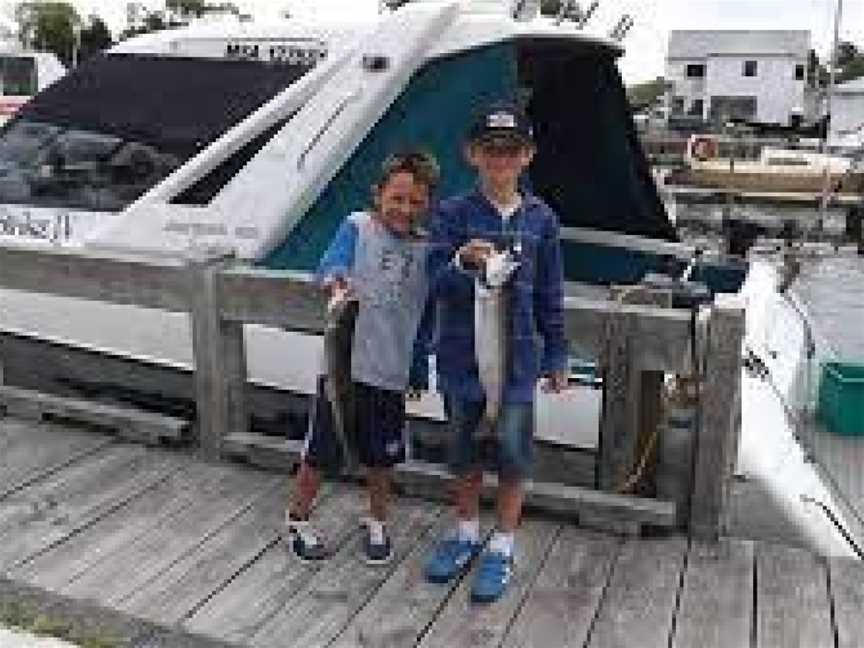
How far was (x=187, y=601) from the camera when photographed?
3918 millimetres

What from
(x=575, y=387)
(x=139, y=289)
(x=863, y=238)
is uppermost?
(x=139, y=289)

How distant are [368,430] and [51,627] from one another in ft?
3.98

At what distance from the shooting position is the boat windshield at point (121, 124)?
593 cm

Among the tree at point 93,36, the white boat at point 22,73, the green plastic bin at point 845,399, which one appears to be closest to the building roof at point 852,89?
the tree at point 93,36

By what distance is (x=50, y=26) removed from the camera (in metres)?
61.7

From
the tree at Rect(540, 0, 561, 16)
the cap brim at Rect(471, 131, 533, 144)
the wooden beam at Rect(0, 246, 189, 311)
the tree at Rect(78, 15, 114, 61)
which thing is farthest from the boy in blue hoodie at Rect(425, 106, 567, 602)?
the tree at Rect(78, 15, 114, 61)

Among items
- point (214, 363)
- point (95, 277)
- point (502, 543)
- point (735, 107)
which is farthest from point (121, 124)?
point (735, 107)

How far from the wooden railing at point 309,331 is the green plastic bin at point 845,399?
134 inches

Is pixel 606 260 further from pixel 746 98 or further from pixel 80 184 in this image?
pixel 746 98

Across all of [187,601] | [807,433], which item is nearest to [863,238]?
[807,433]

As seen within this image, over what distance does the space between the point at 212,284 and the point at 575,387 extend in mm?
1612

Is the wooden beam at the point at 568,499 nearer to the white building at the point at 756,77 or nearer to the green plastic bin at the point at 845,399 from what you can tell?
the green plastic bin at the point at 845,399

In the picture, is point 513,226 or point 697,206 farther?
point 697,206

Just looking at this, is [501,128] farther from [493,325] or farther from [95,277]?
[95,277]
